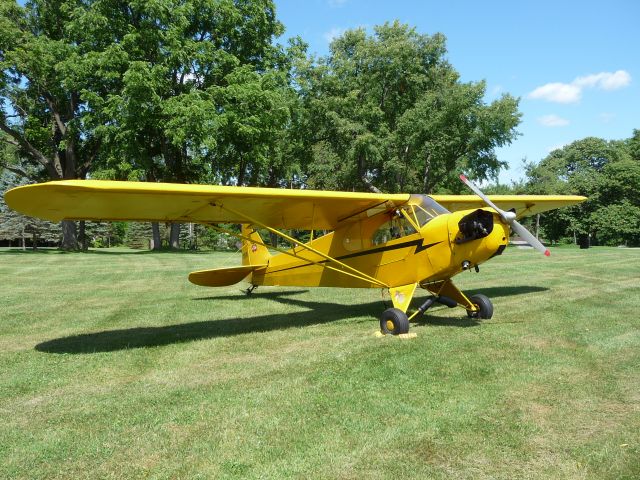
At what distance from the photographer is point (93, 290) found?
1340 cm

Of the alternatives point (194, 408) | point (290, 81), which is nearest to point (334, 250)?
point (194, 408)

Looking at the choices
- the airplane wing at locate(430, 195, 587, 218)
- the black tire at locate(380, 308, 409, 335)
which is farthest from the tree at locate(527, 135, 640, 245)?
the black tire at locate(380, 308, 409, 335)

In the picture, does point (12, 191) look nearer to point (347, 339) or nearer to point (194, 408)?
point (194, 408)

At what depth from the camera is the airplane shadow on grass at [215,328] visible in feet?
23.8

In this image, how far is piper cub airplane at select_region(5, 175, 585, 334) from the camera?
659 centimetres

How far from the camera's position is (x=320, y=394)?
15.8 feet

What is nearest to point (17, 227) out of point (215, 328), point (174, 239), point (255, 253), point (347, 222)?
point (174, 239)

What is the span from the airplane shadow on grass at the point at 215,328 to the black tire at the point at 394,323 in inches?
40.8

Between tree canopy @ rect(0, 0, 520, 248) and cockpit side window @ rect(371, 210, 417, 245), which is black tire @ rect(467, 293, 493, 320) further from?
tree canopy @ rect(0, 0, 520, 248)

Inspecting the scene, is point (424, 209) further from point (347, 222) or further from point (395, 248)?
point (347, 222)

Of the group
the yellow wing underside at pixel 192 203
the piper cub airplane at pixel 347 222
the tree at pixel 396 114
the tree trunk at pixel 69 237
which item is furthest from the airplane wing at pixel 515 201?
the tree trunk at pixel 69 237

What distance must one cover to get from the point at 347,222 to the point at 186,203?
3472 millimetres

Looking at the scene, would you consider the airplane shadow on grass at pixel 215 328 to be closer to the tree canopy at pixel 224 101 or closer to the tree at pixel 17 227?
the tree canopy at pixel 224 101

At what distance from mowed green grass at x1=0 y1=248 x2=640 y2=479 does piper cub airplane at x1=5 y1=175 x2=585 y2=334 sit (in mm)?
803
